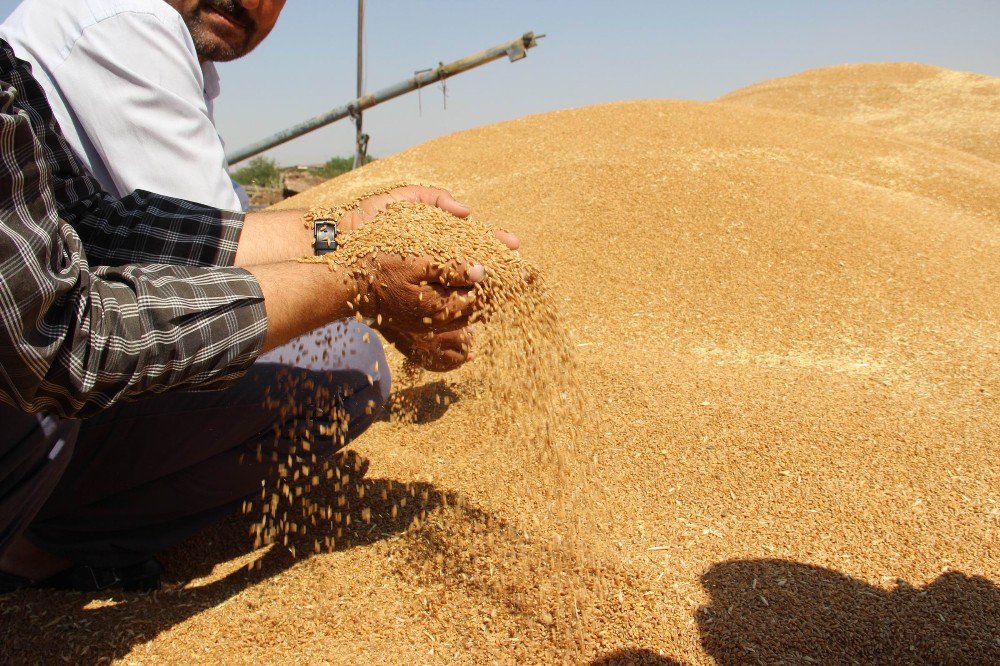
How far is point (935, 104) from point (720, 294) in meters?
13.5

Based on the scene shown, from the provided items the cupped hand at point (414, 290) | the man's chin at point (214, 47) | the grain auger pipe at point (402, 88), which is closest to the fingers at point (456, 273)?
the cupped hand at point (414, 290)

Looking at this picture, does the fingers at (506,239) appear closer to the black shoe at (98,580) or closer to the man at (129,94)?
the man at (129,94)

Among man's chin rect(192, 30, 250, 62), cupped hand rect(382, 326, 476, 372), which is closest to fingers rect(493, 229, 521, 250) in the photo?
cupped hand rect(382, 326, 476, 372)

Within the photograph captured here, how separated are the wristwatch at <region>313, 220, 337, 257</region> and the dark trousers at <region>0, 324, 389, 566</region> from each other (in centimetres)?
48

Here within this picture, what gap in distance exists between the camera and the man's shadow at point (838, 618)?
1772mm

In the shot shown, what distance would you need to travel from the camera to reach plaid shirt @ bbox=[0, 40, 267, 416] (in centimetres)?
114

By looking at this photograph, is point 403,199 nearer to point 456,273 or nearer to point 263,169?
point 456,273

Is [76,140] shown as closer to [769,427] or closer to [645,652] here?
[645,652]

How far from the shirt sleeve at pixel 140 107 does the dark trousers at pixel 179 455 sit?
0.60m

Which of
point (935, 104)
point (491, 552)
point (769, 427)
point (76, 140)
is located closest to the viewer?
point (76, 140)

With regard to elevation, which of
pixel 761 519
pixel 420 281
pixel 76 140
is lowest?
pixel 761 519

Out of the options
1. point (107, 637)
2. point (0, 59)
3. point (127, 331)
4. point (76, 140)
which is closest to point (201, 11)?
point (76, 140)

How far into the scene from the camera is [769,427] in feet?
9.46

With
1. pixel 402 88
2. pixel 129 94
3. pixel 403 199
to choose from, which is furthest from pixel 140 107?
pixel 402 88
